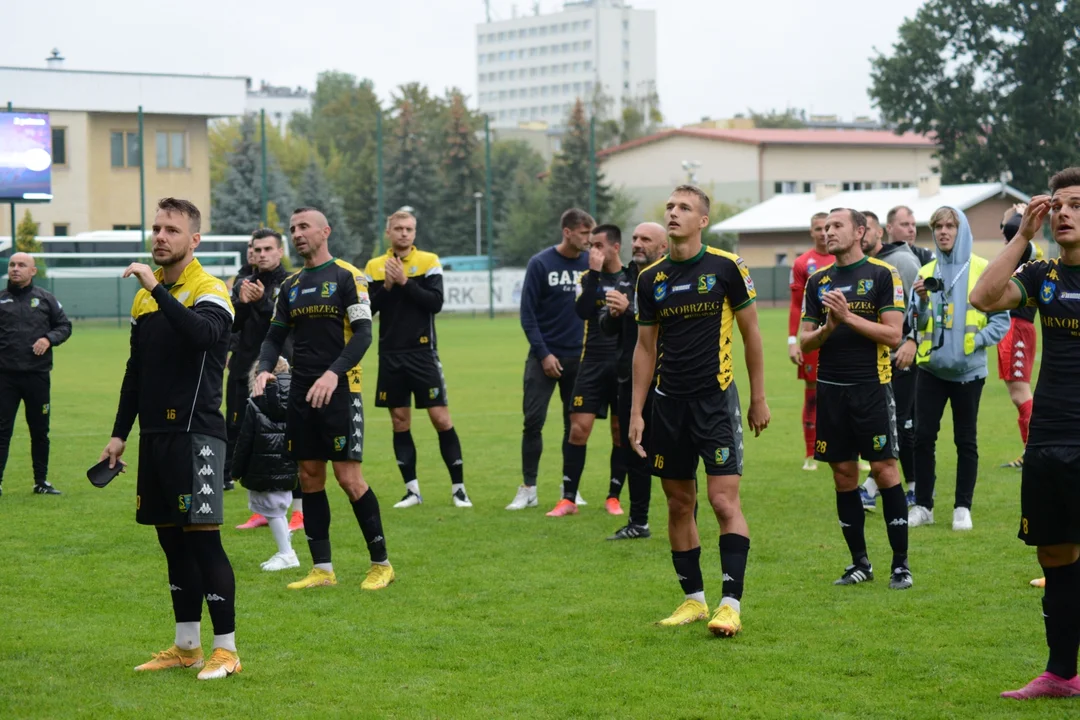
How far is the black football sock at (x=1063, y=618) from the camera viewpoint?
570 centimetres

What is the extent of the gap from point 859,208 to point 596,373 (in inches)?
2121

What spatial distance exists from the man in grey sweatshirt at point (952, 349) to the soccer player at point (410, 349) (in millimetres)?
3848

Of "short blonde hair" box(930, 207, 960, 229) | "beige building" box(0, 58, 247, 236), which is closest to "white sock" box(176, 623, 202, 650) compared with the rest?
"short blonde hair" box(930, 207, 960, 229)

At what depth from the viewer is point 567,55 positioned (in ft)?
564

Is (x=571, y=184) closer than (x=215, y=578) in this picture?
No

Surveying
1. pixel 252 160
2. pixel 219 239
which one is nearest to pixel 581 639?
pixel 219 239

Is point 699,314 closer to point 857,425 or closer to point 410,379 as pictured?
point 857,425

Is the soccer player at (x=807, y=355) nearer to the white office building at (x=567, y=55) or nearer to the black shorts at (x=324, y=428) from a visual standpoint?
the black shorts at (x=324, y=428)

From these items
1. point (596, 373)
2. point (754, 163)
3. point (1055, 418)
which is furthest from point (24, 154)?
point (754, 163)

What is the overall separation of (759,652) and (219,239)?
5348cm

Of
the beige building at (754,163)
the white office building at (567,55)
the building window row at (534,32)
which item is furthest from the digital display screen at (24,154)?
the building window row at (534,32)

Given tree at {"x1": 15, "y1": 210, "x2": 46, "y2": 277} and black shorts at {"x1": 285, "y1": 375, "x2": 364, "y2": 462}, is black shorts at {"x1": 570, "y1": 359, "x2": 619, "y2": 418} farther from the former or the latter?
tree at {"x1": 15, "y1": 210, "x2": 46, "y2": 277}

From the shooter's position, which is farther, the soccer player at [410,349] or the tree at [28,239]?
the tree at [28,239]

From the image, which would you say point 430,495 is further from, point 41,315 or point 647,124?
point 647,124
